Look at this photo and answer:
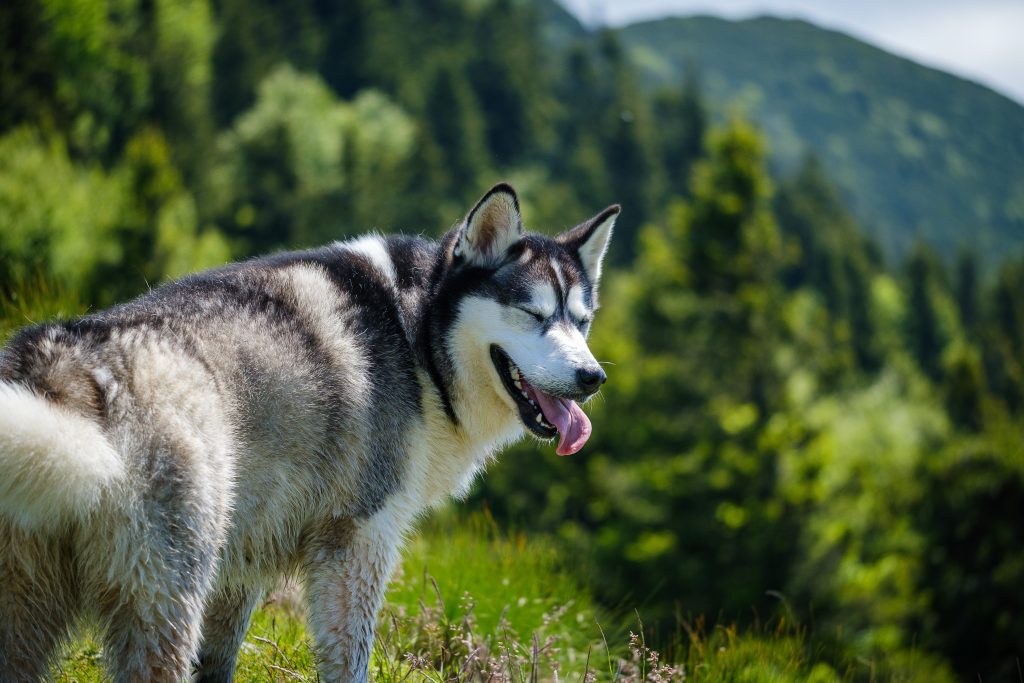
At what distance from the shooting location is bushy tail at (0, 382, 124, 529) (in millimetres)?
3434

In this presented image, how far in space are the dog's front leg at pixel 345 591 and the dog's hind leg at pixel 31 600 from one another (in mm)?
1078

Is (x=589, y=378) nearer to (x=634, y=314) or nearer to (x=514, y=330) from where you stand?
(x=514, y=330)

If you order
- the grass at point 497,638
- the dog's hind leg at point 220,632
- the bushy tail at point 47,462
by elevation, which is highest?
the bushy tail at point 47,462

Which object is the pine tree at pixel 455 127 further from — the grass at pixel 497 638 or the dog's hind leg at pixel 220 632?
the dog's hind leg at pixel 220 632

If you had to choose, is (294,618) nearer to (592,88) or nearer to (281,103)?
(281,103)

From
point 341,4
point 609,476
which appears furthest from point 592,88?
point 609,476

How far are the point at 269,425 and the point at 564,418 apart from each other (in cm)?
157

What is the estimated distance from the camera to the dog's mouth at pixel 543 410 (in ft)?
16.8

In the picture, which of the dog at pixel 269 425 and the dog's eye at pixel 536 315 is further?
the dog's eye at pixel 536 315

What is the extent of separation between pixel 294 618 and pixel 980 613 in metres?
19.0

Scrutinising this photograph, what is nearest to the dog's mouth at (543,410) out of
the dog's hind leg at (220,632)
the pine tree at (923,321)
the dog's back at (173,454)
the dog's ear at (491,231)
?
the dog's ear at (491,231)

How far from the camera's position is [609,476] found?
4706 cm

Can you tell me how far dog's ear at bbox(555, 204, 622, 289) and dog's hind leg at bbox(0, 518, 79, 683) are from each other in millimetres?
3179

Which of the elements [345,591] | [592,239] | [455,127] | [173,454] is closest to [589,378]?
[592,239]
